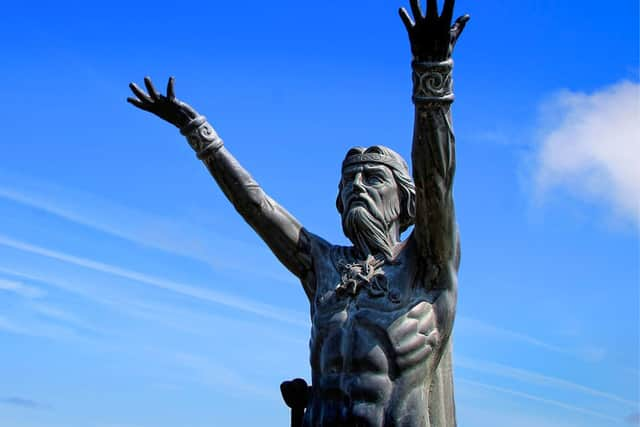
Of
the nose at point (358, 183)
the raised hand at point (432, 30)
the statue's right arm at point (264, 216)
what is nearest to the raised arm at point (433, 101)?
the raised hand at point (432, 30)

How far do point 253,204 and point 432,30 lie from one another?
1914mm

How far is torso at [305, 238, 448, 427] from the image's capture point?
6590mm

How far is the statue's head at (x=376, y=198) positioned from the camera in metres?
7.13

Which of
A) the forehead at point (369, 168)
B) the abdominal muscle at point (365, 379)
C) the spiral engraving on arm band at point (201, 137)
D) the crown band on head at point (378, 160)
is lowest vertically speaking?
the abdominal muscle at point (365, 379)

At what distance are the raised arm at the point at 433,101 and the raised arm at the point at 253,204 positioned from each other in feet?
3.66

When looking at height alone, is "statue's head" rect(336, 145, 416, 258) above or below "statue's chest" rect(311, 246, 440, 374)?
above

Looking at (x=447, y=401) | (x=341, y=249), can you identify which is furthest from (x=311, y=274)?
(x=447, y=401)

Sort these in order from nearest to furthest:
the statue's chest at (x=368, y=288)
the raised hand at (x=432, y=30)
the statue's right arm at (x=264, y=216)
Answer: the raised hand at (x=432, y=30) < the statue's chest at (x=368, y=288) < the statue's right arm at (x=264, y=216)

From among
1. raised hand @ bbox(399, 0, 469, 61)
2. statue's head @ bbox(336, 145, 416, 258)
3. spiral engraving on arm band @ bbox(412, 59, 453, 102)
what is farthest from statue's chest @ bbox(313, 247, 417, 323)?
raised hand @ bbox(399, 0, 469, 61)

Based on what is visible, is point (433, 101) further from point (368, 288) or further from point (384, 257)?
point (368, 288)

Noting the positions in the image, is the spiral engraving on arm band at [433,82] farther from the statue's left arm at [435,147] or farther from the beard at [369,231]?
the beard at [369,231]

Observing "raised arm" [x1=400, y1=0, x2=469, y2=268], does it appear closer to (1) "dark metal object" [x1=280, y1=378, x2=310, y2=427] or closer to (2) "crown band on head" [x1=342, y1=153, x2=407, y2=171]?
(2) "crown band on head" [x1=342, y1=153, x2=407, y2=171]

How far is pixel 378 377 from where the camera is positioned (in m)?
6.61


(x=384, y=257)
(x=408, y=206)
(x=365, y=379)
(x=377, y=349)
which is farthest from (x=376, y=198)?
(x=365, y=379)
